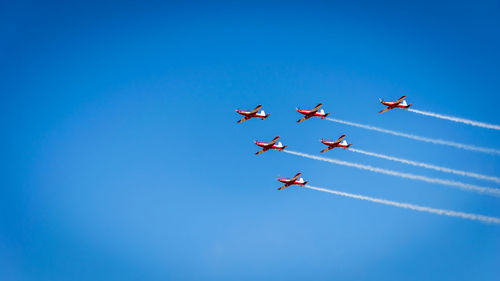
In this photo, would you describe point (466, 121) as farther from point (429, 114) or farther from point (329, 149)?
point (329, 149)

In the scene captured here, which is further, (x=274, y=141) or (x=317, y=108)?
(x=274, y=141)

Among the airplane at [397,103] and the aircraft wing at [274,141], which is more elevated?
the airplane at [397,103]

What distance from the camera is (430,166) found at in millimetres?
115812

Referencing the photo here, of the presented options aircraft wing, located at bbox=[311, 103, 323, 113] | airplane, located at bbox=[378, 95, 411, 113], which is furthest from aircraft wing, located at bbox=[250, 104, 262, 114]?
airplane, located at bbox=[378, 95, 411, 113]

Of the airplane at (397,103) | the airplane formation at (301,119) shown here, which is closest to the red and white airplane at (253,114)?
the airplane formation at (301,119)

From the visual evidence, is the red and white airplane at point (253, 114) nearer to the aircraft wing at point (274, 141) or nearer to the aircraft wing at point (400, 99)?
the aircraft wing at point (274, 141)

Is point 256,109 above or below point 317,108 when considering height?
above

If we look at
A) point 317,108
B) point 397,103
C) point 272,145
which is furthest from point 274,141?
point 397,103

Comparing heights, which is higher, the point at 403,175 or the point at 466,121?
the point at 466,121

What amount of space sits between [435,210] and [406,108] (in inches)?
920

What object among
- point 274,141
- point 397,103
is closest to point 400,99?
point 397,103

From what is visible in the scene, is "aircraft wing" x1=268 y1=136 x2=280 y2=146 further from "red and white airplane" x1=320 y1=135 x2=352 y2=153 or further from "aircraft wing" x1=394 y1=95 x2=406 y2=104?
"aircraft wing" x1=394 y1=95 x2=406 y2=104

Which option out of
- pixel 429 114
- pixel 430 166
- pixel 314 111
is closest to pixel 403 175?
pixel 430 166

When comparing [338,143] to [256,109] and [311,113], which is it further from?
[256,109]
